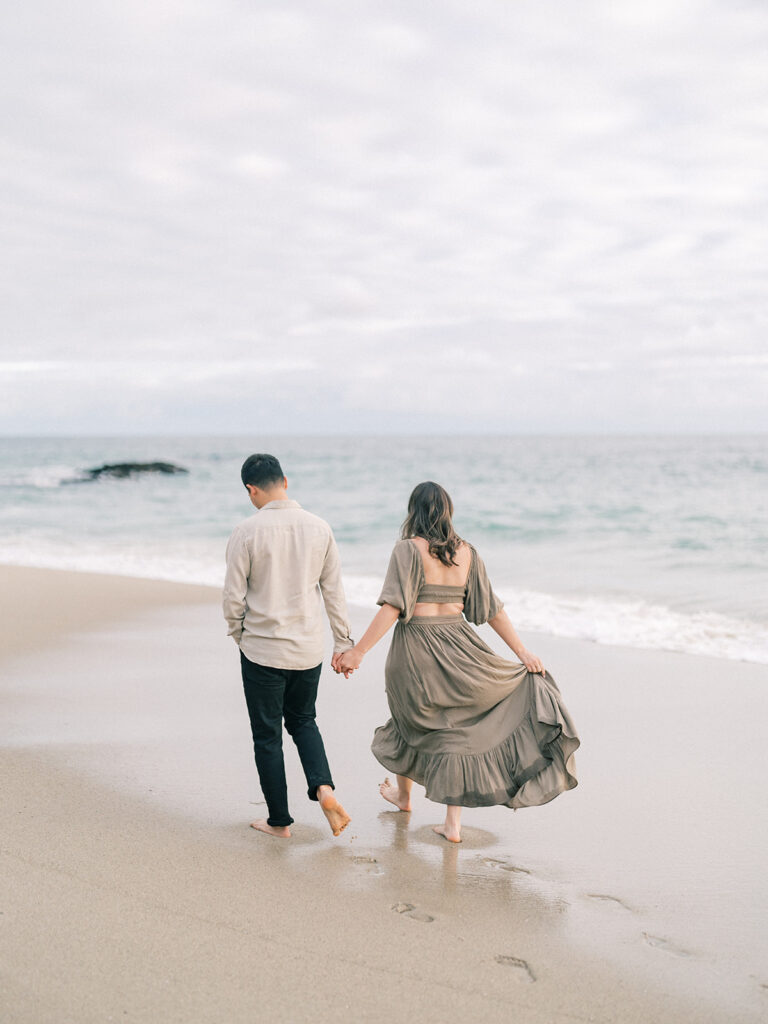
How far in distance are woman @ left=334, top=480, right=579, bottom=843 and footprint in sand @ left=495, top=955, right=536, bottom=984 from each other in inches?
34.2

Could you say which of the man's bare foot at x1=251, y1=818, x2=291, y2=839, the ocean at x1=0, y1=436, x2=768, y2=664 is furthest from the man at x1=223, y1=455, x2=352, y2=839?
the ocean at x1=0, y1=436, x2=768, y2=664

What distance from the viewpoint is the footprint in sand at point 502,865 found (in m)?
3.73

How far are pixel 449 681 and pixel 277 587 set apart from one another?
91 centimetres

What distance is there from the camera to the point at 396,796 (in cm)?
441

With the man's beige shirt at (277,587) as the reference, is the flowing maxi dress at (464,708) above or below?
below

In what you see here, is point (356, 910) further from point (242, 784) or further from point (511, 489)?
point (511, 489)

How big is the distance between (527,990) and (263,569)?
199 cm

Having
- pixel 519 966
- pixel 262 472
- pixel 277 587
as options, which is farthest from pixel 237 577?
pixel 519 966

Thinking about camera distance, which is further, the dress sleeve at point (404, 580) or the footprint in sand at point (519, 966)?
the dress sleeve at point (404, 580)

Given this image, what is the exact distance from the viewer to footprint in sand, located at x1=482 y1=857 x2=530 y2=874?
12.2ft

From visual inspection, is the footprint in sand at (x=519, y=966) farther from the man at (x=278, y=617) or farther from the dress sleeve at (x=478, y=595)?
the dress sleeve at (x=478, y=595)

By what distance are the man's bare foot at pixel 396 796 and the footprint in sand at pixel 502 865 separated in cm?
63

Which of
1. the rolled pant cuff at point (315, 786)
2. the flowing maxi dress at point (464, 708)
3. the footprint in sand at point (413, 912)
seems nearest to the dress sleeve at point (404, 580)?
the flowing maxi dress at point (464, 708)

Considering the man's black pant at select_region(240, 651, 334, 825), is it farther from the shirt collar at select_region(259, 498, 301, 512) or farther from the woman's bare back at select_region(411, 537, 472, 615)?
the shirt collar at select_region(259, 498, 301, 512)
